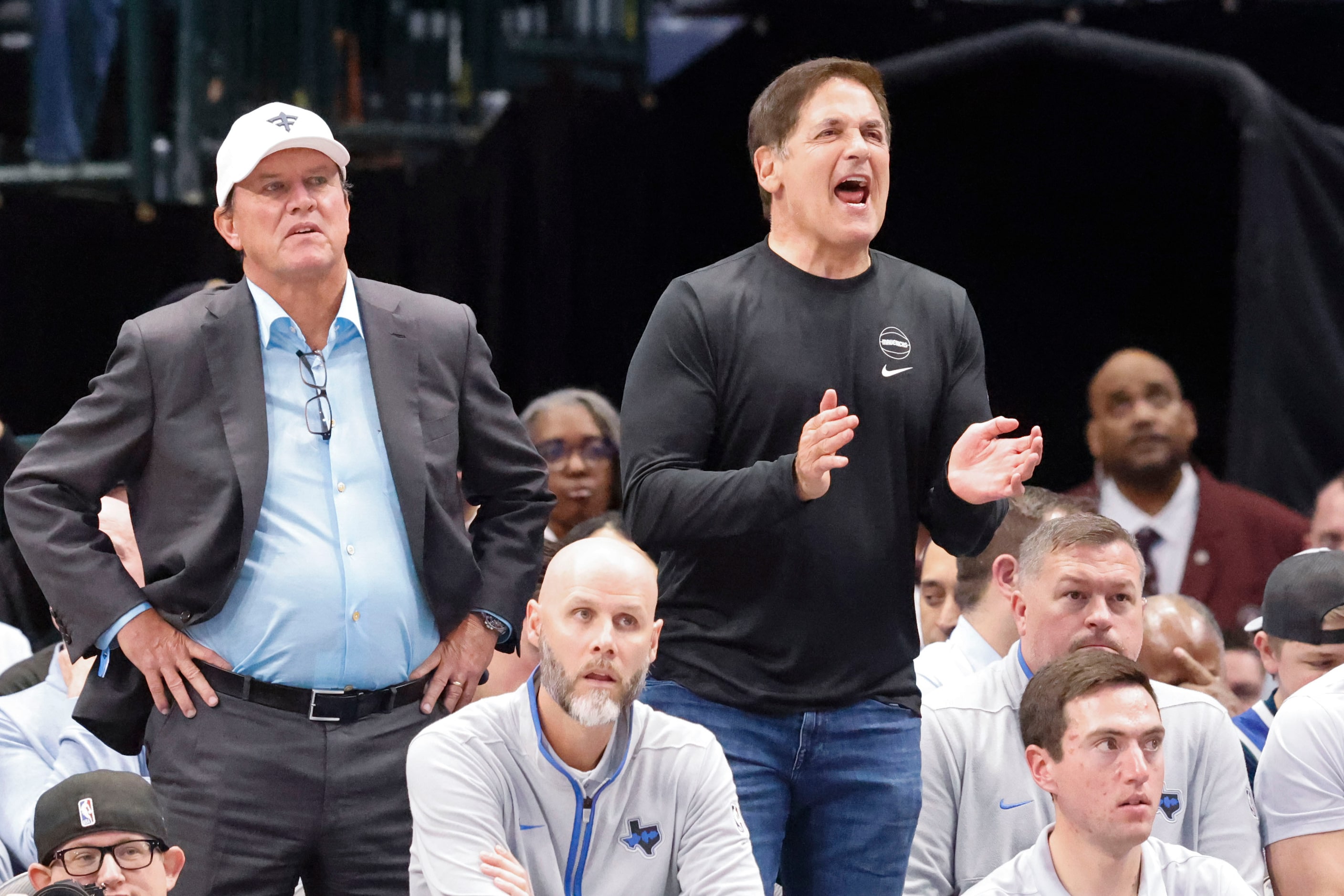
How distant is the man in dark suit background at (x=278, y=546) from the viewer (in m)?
2.71

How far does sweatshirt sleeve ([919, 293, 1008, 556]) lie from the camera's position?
2.74m

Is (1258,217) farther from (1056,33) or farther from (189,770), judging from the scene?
(189,770)

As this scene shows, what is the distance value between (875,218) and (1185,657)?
75.0 inches

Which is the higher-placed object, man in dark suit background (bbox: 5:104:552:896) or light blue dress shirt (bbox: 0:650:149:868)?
man in dark suit background (bbox: 5:104:552:896)

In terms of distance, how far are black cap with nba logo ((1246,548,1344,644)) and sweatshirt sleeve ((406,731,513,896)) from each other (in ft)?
6.19

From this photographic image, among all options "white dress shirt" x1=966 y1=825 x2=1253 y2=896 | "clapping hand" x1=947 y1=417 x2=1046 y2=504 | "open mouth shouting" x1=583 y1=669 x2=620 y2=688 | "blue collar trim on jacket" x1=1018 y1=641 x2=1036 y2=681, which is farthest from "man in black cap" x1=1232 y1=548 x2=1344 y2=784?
"open mouth shouting" x1=583 y1=669 x2=620 y2=688

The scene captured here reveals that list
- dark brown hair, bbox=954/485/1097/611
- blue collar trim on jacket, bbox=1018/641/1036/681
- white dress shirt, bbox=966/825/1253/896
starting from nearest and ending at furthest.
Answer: white dress shirt, bbox=966/825/1253/896 < blue collar trim on jacket, bbox=1018/641/1036/681 < dark brown hair, bbox=954/485/1097/611

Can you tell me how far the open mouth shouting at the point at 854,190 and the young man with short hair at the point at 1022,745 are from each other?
991 mm

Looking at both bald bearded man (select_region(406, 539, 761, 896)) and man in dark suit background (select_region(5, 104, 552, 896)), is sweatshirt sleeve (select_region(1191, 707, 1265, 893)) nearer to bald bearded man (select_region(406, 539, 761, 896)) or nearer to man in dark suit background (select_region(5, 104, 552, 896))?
bald bearded man (select_region(406, 539, 761, 896))

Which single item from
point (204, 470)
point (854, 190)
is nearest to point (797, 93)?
point (854, 190)

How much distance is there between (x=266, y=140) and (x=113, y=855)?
1.15 meters

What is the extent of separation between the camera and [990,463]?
2.65 m

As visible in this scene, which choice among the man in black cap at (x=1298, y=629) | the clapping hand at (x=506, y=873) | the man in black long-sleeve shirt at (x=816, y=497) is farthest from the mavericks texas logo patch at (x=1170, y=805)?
the clapping hand at (x=506, y=873)

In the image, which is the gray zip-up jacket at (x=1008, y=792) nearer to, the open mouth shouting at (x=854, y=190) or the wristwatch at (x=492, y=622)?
the wristwatch at (x=492, y=622)
